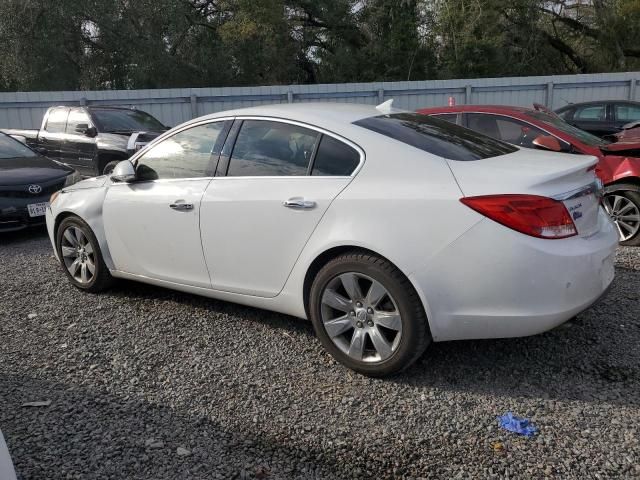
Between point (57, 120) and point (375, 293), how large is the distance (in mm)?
9771

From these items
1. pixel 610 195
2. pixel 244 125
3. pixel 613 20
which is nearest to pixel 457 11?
pixel 613 20

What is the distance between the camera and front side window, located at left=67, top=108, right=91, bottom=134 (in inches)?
403

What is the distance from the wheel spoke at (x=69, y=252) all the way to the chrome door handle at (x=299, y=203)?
245cm

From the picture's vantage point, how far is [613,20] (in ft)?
77.3

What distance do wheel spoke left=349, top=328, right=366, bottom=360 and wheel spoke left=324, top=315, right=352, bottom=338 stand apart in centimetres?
6

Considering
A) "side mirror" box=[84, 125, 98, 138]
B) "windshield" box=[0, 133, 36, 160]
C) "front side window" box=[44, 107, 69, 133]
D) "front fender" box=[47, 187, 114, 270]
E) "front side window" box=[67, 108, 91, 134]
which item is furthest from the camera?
"front side window" box=[44, 107, 69, 133]

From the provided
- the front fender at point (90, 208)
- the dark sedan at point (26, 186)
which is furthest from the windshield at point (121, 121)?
the front fender at point (90, 208)

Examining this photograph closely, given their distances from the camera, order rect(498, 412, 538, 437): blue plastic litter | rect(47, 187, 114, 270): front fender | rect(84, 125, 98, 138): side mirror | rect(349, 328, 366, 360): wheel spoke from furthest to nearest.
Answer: rect(84, 125, 98, 138): side mirror
rect(47, 187, 114, 270): front fender
rect(349, 328, 366, 360): wheel spoke
rect(498, 412, 538, 437): blue plastic litter

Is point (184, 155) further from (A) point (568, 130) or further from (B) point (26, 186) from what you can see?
(A) point (568, 130)

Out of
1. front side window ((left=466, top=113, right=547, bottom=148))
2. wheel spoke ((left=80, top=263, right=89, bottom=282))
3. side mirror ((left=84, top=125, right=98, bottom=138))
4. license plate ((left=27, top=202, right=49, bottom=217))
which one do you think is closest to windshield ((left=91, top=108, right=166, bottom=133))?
side mirror ((left=84, top=125, right=98, bottom=138))

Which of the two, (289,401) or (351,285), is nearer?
(289,401)

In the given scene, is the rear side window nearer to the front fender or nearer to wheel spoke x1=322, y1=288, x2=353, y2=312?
wheel spoke x1=322, y1=288, x2=353, y2=312

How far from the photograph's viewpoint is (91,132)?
10.1 meters

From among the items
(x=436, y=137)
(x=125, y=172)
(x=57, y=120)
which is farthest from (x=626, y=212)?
(x=57, y=120)
